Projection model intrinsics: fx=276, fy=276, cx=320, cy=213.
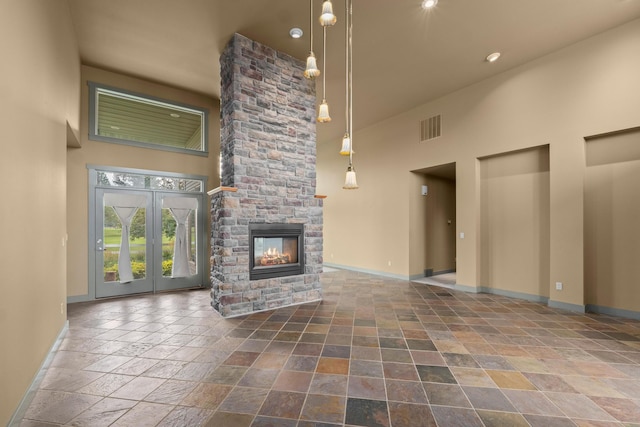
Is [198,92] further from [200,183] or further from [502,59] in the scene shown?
[502,59]

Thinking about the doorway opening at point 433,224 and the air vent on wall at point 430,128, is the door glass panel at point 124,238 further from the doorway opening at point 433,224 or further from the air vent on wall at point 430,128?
the air vent on wall at point 430,128

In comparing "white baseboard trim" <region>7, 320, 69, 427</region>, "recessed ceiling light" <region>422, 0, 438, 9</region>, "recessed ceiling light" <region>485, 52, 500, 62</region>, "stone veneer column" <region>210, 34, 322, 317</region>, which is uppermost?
"recessed ceiling light" <region>422, 0, 438, 9</region>

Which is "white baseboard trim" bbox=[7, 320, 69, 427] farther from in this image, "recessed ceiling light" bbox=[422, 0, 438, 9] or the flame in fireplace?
"recessed ceiling light" bbox=[422, 0, 438, 9]

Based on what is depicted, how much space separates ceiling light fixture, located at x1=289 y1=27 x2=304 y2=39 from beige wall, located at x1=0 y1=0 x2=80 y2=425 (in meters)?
2.53

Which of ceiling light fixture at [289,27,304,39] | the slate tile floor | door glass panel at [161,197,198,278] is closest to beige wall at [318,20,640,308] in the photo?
the slate tile floor

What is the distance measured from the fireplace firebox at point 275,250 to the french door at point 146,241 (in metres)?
2.09

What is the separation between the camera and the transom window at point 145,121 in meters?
4.81

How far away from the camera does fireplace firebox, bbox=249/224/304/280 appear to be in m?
4.03

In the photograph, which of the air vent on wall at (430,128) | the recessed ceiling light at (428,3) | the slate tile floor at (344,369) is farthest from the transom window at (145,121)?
the air vent on wall at (430,128)

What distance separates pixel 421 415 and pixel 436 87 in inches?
211

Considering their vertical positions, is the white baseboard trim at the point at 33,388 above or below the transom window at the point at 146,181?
below

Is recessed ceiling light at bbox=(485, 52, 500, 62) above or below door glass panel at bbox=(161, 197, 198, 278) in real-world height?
above

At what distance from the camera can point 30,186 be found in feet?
6.83

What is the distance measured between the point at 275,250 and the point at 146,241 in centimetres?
262
